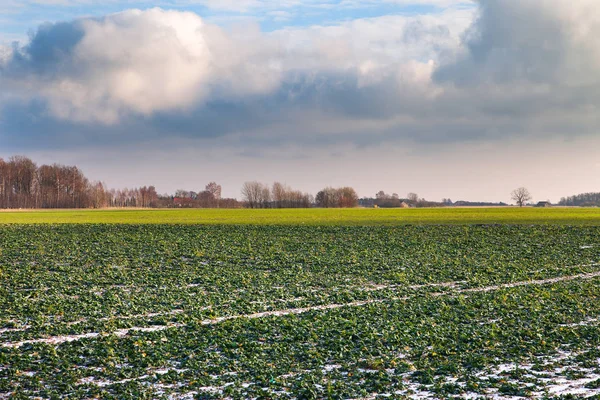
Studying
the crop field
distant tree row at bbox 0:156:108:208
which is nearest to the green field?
the crop field

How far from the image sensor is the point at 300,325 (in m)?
14.3

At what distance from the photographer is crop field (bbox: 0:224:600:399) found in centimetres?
1003

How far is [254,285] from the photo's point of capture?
21.0m

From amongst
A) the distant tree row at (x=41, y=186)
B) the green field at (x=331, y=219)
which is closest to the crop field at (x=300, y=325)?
the green field at (x=331, y=219)

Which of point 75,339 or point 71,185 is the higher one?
point 71,185

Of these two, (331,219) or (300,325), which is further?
(331,219)

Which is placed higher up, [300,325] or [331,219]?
[331,219]

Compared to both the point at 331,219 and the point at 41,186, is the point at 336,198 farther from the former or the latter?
the point at 331,219

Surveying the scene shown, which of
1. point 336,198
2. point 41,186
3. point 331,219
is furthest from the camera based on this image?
point 336,198

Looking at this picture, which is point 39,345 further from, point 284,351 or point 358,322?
point 358,322

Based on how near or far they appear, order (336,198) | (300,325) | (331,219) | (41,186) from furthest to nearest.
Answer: (336,198), (41,186), (331,219), (300,325)

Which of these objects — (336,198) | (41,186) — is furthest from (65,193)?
(336,198)

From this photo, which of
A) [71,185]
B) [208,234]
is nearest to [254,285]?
[208,234]

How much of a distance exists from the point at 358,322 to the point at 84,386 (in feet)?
22.4
